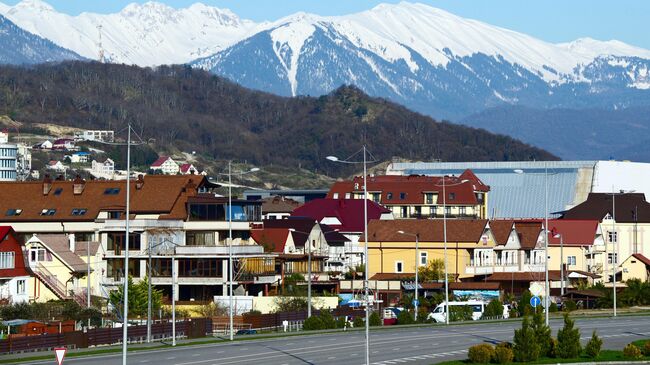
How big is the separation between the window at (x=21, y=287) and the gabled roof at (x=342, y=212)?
55558 mm

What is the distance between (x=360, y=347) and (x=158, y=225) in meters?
36.4

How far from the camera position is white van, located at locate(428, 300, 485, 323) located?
94625mm

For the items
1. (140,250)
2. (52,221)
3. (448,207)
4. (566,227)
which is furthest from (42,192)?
(448,207)

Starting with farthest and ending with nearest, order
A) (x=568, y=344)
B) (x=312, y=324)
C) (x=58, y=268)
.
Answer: (x=58, y=268), (x=312, y=324), (x=568, y=344)

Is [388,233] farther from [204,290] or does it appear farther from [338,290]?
[204,290]

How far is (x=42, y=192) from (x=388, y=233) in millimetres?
28771

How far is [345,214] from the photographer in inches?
6058

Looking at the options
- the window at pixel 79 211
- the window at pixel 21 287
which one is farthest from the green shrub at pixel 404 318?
the window at pixel 79 211

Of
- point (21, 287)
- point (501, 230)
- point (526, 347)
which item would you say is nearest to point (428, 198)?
point (501, 230)

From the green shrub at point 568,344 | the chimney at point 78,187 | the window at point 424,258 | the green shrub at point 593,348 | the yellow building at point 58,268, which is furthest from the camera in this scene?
the window at point 424,258

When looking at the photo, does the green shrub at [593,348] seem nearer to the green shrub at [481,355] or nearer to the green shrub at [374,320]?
the green shrub at [481,355]

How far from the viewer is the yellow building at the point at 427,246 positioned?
12556 cm

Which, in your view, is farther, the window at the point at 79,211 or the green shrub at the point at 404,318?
the window at the point at 79,211

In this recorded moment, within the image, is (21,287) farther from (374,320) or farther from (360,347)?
(360,347)
